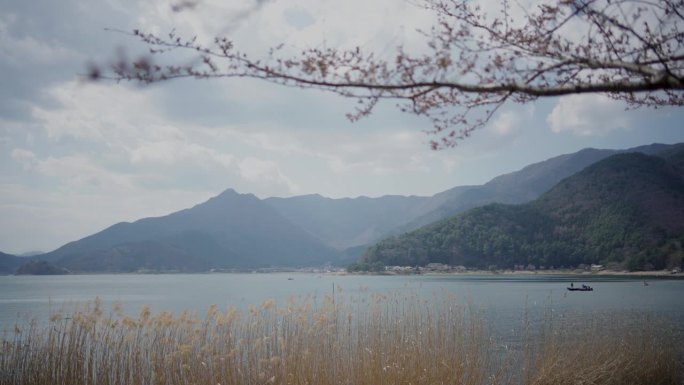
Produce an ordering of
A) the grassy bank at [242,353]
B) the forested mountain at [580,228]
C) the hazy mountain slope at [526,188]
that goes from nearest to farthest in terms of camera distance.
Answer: the grassy bank at [242,353] → the forested mountain at [580,228] → the hazy mountain slope at [526,188]

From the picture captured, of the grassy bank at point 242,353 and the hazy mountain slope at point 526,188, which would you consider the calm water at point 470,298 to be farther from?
A: the hazy mountain slope at point 526,188

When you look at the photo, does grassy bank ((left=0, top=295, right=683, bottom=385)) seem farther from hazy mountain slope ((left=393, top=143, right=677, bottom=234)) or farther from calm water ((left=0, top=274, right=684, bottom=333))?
hazy mountain slope ((left=393, top=143, right=677, bottom=234))

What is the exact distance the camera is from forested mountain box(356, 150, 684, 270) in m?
81.7

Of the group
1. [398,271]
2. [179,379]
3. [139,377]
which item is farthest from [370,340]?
[398,271]

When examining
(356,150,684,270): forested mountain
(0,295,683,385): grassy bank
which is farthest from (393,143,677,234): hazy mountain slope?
(0,295,683,385): grassy bank

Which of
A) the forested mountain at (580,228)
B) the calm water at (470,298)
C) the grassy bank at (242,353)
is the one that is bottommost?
the calm water at (470,298)

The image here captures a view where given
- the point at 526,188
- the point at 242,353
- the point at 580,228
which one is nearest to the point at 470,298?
the point at 242,353

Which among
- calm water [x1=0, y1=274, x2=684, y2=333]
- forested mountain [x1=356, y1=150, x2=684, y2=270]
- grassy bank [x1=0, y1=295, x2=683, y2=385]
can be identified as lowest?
calm water [x1=0, y1=274, x2=684, y2=333]

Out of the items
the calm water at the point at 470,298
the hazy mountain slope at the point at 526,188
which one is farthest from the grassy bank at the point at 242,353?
the hazy mountain slope at the point at 526,188

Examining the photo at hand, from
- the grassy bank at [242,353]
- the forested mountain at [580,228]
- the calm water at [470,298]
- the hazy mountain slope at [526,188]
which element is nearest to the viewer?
the grassy bank at [242,353]

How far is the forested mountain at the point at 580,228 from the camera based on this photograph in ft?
268

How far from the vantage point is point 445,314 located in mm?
7062

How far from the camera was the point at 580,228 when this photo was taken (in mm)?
91375

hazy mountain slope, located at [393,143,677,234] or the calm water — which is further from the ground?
hazy mountain slope, located at [393,143,677,234]
